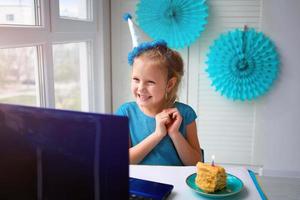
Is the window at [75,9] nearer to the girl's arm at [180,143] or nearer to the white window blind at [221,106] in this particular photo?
the white window blind at [221,106]

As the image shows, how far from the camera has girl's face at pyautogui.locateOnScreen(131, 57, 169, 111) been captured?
1.26 metres

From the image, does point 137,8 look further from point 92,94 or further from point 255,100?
point 255,100

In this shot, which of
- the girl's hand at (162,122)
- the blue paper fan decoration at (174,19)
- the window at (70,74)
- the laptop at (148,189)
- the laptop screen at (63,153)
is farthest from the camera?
the blue paper fan decoration at (174,19)

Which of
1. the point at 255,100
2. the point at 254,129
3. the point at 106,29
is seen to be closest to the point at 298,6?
the point at 255,100

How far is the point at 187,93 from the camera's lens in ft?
8.16

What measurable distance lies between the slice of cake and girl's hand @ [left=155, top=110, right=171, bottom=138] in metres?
0.37

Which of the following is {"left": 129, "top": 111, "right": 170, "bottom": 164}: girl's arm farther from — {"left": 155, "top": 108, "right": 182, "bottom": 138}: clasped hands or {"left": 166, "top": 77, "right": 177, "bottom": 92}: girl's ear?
{"left": 166, "top": 77, "right": 177, "bottom": 92}: girl's ear

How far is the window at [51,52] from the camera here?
1328 millimetres

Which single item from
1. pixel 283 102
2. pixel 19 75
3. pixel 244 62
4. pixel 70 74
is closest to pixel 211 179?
pixel 19 75

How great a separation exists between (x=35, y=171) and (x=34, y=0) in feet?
3.58

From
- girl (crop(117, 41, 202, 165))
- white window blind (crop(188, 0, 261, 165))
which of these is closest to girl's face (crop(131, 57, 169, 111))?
girl (crop(117, 41, 202, 165))

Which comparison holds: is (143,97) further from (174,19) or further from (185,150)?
(174,19)

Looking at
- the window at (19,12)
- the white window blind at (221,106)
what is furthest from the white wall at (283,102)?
the window at (19,12)

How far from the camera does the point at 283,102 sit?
2395 millimetres
